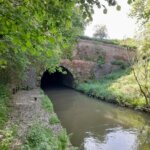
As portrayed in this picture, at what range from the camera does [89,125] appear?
49.4ft

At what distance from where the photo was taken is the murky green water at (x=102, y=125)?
11.8m

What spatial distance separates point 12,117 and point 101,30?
3817cm

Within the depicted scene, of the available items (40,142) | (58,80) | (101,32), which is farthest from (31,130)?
(101,32)

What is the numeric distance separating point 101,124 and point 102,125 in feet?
0.70

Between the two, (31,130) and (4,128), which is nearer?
(31,130)

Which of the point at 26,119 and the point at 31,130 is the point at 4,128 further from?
the point at 26,119

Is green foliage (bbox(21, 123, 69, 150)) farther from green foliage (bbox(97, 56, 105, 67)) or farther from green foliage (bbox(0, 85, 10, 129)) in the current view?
green foliage (bbox(97, 56, 105, 67))

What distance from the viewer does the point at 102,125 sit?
1515cm

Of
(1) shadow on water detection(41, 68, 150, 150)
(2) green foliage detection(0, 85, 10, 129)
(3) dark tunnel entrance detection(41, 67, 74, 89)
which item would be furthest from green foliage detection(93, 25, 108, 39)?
(2) green foliage detection(0, 85, 10, 129)

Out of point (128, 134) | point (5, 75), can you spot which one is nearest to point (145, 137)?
point (128, 134)

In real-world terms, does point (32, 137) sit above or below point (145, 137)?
above

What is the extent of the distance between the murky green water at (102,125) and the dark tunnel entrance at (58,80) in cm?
867

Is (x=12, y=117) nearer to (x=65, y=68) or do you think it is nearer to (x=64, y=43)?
(x=64, y=43)

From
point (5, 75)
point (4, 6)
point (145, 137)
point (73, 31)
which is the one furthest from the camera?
point (73, 31)
